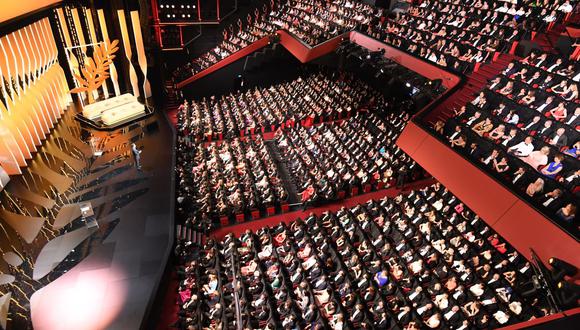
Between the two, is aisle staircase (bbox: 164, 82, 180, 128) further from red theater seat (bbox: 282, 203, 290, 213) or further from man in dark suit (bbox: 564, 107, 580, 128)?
man in dark suit (bbox: 564, 107, 580, 128)

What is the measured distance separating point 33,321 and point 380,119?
8464 millimetres

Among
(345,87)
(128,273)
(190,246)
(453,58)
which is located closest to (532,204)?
(453,58)

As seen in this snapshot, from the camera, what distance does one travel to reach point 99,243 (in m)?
5.89

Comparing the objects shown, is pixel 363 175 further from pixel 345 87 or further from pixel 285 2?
pixel 285 2

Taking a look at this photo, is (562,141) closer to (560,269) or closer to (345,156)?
(560,269)

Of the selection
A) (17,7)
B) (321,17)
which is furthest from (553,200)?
(321,17)

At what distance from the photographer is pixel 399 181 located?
778cm

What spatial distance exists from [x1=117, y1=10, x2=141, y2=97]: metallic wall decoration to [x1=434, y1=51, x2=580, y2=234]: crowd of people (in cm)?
957

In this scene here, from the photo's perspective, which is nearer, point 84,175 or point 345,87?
point 84,175

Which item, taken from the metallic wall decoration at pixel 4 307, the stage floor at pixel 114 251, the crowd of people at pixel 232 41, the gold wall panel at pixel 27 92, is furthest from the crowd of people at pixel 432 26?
the metallic wall decoration at pixel 4 307

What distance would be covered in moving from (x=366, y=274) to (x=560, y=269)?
2.39 meters

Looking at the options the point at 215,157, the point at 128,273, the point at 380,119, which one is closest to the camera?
the point at 128,273

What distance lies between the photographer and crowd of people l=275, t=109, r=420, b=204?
25.1 ft

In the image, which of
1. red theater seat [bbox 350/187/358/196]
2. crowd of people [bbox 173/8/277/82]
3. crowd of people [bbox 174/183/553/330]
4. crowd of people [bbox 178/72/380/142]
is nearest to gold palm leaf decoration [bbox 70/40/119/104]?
crowd of people [bbox 178/72/380/142]
